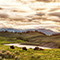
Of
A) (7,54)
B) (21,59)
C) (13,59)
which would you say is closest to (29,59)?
(21,59)

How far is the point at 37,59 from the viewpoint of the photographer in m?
22.5

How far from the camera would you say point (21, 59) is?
21.8 meters

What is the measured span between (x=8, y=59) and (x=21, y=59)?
8.27 feet

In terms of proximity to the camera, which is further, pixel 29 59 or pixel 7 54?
pixel 7 54

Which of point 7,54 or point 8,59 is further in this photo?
point 7,54

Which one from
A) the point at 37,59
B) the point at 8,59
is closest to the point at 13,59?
the point at 8,59

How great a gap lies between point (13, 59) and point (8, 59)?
1036 millimetres

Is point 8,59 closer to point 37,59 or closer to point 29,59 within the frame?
point 29,59

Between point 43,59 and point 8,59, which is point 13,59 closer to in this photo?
point 8,59

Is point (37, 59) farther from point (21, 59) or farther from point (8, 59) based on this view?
point (8, 59)

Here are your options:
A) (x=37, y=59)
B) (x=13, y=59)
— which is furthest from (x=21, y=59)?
(x=37, y=59)

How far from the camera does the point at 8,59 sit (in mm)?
21578

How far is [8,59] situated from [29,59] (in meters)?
4.11

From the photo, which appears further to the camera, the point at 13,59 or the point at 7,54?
the point at 7,54
